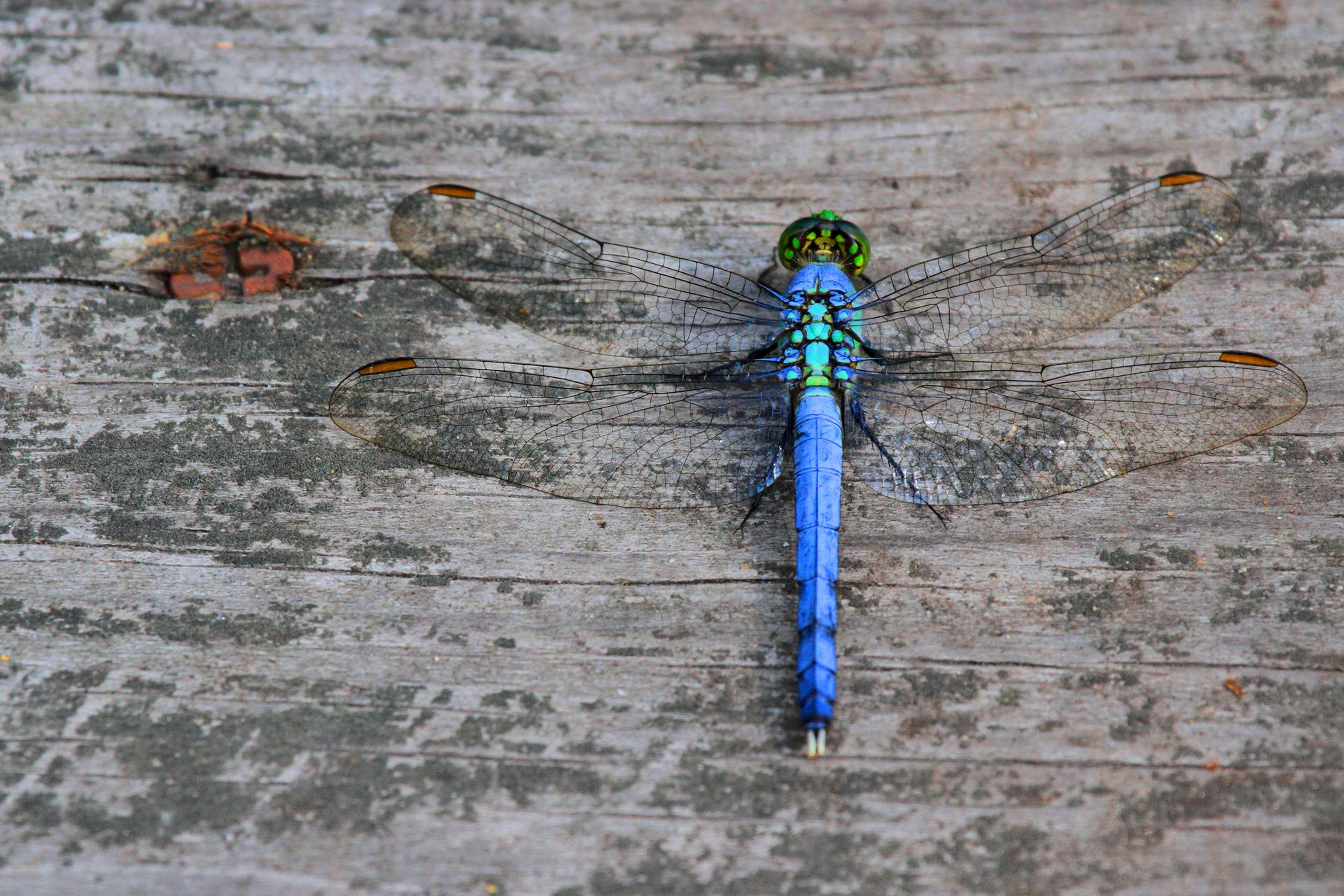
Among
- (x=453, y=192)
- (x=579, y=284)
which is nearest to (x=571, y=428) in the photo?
(x=579, y=284)

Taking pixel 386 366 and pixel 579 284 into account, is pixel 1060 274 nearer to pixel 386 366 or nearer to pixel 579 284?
pixel 579 284

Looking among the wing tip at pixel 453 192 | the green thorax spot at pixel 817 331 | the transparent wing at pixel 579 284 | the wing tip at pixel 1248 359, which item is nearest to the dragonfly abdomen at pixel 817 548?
the green thorax spot at pixel 817 331

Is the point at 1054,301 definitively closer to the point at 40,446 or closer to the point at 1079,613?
the point at 1079,613

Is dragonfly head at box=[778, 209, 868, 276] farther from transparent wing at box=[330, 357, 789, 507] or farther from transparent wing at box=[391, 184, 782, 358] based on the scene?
transparent wing at box=[330, 357, 789, 507]

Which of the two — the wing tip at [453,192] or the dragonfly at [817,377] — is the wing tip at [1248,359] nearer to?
the dragonfly at [817,377]

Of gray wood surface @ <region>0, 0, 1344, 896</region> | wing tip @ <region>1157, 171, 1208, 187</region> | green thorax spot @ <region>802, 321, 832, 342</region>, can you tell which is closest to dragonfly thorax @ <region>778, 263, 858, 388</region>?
green thorax spot @ <region>802, 321, 832, 342</region>
